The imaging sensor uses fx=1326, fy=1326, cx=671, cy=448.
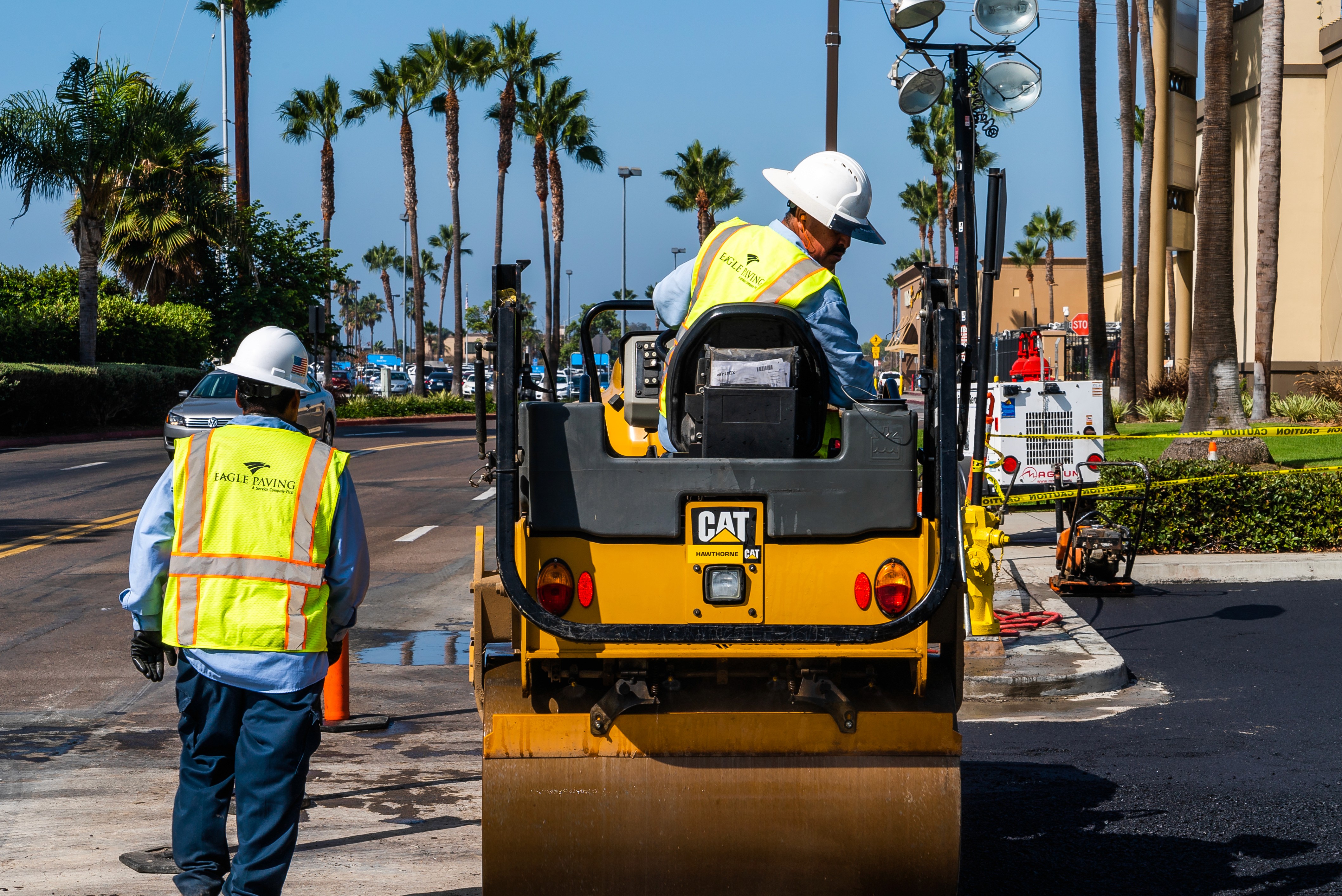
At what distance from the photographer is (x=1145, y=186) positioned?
32.2 meters

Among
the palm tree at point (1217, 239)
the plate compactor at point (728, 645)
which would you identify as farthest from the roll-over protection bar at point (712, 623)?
the palm tree at point (1217, 239)

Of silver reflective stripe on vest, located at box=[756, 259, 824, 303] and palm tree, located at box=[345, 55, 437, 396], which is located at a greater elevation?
palm tree, located at box=[345, 55, 437, 396]

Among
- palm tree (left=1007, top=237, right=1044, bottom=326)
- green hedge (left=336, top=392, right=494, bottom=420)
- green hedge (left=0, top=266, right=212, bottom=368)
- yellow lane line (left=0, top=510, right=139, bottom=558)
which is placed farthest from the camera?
palm tree (left=1007, top=237, right=1044, bottom=326)

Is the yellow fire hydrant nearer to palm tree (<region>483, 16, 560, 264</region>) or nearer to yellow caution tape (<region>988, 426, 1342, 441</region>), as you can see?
yellow caution tape (<region>988, 426, 1342, 441</region>)

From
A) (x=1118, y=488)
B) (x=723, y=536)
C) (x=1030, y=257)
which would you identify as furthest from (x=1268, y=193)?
(x=1030, y=257)

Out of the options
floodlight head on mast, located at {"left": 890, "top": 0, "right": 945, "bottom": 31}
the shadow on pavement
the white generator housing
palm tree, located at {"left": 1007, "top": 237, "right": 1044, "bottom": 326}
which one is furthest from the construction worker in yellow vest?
palm tree, located at {"left": 1007, "top": 237, "right": 1044, "bottom": 326}

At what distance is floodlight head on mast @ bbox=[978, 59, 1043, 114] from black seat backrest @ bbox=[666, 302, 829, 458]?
5.53 meters

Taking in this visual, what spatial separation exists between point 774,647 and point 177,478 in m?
1.78

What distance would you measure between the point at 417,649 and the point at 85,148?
25068mm

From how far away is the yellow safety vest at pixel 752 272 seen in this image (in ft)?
13.4

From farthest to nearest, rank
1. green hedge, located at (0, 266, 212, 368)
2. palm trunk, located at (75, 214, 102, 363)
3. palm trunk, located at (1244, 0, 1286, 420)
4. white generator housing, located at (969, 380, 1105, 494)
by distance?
green hedge, located at (0, 266, 212, 368) → palm trunk, located at (75, 214, 102, 363) → palm trunk, located at (1244, 0, 1286, 420) → white generator housing, located at (969, 380, 1105, 494)

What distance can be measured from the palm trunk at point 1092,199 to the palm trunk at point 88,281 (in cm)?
2187

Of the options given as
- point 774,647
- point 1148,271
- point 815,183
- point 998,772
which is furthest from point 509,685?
point 1148,271

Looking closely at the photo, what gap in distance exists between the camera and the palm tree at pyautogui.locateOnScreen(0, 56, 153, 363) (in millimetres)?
29766
